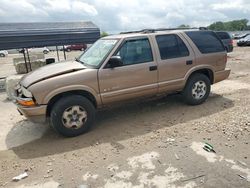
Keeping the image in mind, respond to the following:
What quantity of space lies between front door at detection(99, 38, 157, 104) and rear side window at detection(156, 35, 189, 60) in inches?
12.2

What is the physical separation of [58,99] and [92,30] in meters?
8.40

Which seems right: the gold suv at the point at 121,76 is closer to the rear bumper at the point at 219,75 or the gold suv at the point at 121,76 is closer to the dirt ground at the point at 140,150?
the rear bumper at the point at 219,75

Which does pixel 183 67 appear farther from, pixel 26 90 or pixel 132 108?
pixel 26 90

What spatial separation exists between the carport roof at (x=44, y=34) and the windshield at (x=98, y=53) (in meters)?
6.04

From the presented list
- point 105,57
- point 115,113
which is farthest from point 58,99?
point 115,113

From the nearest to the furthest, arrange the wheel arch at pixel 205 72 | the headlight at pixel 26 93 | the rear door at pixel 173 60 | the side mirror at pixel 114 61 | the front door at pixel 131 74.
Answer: the headlight at pixel 26 93, the side mirror at pixel 114 61, the front door at pixel 131 74, the rear door at pixel 173 60, the wheel arch at pixel 205 72

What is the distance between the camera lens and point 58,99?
4.36m

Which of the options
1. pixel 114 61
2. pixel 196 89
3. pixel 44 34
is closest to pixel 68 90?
pixel 114 61

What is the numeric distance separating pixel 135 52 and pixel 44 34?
7.32 metres

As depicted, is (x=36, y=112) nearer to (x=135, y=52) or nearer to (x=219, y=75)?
(x=135, y=52)

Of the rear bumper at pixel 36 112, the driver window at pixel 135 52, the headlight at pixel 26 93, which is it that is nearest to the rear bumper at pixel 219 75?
the driver window at pixel 135 52

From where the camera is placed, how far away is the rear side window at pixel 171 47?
520cm

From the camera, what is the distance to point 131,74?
15.7ft

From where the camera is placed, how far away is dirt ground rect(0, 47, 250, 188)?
3137mm
